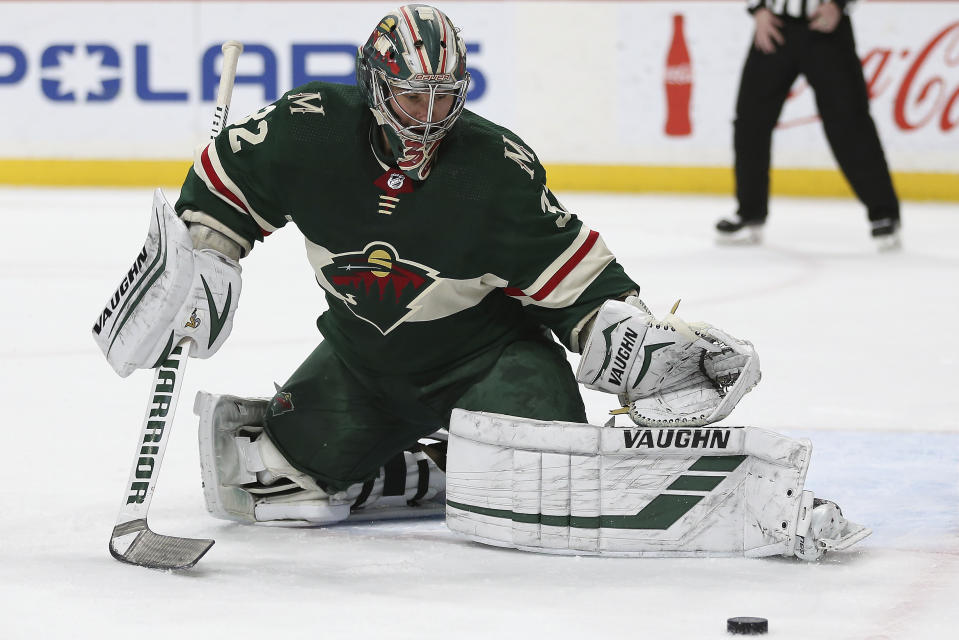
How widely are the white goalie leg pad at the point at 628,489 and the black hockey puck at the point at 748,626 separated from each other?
0.37m

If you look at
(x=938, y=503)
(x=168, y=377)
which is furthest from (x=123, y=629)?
(x=938, y=503)

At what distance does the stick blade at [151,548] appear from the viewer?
7.63 ft

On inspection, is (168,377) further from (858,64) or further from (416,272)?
(858,64)

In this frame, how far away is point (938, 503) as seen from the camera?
2758mm

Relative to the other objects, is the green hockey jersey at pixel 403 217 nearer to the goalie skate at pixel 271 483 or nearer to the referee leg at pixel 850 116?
the goalie skate at pixel 271 483

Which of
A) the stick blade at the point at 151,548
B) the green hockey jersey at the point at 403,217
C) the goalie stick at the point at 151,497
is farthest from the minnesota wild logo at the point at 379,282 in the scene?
the stick blade at the point at 151,548

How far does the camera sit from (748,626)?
80.1 inches

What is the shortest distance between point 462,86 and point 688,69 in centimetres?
628

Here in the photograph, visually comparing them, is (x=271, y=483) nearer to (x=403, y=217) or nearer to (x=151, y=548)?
(x=151, y=548)

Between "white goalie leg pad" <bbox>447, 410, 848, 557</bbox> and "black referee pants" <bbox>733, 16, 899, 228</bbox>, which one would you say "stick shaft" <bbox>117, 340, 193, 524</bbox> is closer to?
"white goalie leg pad" <bbox>447, 410, 848, 557</bbox>

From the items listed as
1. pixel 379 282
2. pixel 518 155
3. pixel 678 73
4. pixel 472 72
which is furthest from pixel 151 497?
pixel 678 73

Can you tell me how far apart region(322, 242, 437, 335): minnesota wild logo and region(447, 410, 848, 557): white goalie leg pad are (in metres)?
0.24

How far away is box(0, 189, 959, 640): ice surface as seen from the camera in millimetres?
2113

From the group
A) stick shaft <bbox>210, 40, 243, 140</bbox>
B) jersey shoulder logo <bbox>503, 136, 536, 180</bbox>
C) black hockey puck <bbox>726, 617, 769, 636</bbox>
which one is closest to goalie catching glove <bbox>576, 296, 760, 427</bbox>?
jersey shoulder logo <bbox>503, 136, 536, 180</bbox>
